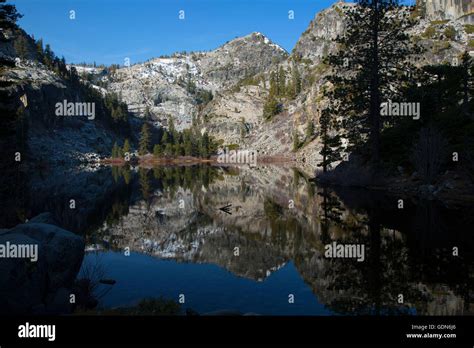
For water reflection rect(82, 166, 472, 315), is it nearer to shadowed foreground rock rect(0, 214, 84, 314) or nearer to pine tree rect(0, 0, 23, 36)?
shadowed foreground rock rect(0, 214, 84, 314)

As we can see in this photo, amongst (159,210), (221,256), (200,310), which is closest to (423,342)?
(200,310)

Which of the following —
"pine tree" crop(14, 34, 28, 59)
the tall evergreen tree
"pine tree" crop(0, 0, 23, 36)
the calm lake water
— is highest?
"pine tree" crop(14, 34, 28, 59)

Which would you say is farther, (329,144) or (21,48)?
(21,48)

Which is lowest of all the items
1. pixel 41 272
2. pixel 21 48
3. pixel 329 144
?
pixel 41 272

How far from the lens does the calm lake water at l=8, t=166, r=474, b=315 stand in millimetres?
13367

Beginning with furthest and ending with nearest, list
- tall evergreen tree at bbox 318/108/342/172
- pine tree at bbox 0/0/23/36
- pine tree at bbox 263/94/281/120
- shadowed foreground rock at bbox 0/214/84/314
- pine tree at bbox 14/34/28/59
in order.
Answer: pine tree at bbox 263/94/281/120
pine tree at bbox 14/34/28/59
tall evergreen tree at bbox 318/108/342/172
pine tree at bbox 0/0/23/36
shadowed foreground rock at bbox 0/214/84/314

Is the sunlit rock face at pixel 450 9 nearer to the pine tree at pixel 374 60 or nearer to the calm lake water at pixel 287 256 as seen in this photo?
the pine tree at pixel 374 60

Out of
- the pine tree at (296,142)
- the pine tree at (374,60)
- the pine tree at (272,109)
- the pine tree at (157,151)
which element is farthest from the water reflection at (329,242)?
the pine tree at (272,109)

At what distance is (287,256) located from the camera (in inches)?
768

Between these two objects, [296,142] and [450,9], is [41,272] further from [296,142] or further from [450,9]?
[450,9]

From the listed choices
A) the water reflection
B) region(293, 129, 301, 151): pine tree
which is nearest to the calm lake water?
the water reflection

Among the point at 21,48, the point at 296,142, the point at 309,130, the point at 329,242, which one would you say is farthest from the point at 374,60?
the point at 21,48

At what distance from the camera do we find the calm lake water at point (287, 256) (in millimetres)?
13367

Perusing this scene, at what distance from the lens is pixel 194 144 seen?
17225 cm
